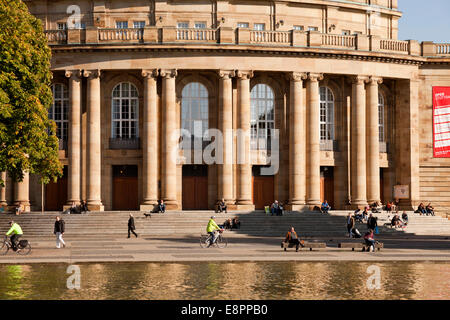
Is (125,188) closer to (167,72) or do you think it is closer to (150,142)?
(150,142)

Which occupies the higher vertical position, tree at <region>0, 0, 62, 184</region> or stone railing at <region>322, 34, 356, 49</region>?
stone railing at <region>322, 34, 356, 49</region>

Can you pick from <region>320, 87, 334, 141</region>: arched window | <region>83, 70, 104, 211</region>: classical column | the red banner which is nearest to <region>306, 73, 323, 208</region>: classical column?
<region>320, 87, 334, 141</region>: arched window

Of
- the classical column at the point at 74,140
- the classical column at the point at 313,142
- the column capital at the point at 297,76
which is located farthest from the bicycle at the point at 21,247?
the column capital at the point at 297,76

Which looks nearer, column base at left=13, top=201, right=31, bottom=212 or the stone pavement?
the stone pavement

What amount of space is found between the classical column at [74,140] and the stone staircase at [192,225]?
5464 mm

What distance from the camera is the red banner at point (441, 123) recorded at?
65125 millimetres

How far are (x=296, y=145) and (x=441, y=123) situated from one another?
14.4 metres

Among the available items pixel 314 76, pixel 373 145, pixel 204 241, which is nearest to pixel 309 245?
pixel 204 241

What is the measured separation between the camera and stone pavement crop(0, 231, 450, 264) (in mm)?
32094

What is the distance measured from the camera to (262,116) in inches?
2448

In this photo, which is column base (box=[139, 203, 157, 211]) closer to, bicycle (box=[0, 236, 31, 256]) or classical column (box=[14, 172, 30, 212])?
classical column (box=[14, 172, 30, 212])

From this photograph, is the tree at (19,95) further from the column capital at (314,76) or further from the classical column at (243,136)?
the column capital at (314,76)

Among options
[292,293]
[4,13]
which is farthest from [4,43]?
[292,293]

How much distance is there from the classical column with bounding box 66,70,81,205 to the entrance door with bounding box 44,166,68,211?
286 centimetres
